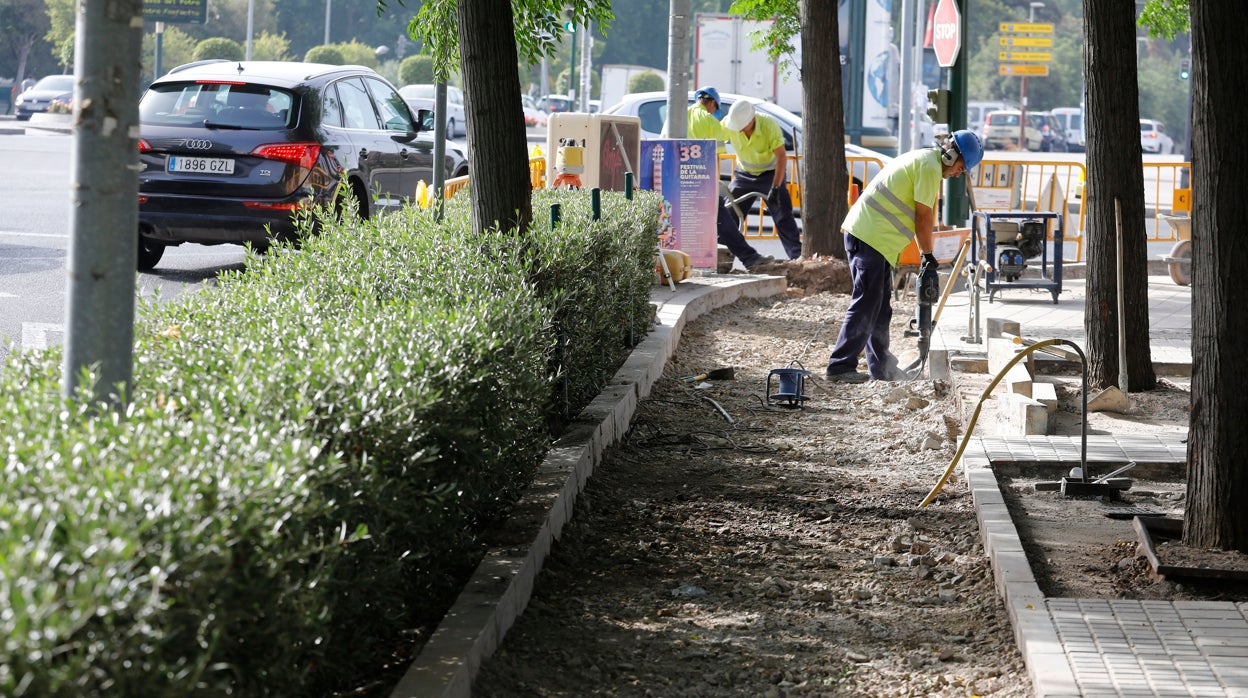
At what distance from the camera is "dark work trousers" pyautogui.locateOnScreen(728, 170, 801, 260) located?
646 inches

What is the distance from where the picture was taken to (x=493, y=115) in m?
7.36

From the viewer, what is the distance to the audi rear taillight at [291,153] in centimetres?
1227

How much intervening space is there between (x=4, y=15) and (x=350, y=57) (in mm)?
17396

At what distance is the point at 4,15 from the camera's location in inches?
2618

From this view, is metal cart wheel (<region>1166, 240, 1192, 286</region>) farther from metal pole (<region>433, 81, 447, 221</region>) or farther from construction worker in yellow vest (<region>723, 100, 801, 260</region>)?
metal pole (<region>433, 81, 447, 221</region>)

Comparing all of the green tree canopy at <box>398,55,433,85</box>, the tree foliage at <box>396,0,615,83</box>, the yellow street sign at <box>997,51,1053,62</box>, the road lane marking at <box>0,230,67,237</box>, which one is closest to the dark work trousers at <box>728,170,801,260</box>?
the tree foliage at <box>396,0,615,83</box>

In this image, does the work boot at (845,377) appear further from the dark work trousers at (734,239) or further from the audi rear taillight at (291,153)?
the dark work trousers at (734,239)

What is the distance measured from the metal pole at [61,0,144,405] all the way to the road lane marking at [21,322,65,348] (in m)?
5.79

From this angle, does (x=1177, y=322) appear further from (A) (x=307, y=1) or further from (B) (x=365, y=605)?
(A) (x=307, y=1)

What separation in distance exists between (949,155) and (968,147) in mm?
130

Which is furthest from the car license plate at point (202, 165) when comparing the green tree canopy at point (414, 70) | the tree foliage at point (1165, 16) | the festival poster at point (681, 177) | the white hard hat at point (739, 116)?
the green tree canopy at point (414, 70)

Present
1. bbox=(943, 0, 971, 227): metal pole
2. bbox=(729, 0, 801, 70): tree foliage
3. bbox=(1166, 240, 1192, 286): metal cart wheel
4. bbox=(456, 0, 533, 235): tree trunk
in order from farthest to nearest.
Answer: bbox=(729, 0, 801, 70): tree foliage, bbox=(943, 0, 971, 227): metal pole, bbox=(1166, 240, 1192, 286): metal cart wheel, bbox=(456, 0, 533, 235): tree trunk

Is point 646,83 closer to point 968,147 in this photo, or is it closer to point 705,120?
point 705,120

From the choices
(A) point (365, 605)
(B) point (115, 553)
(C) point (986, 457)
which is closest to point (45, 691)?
(B) point (115, 553)
